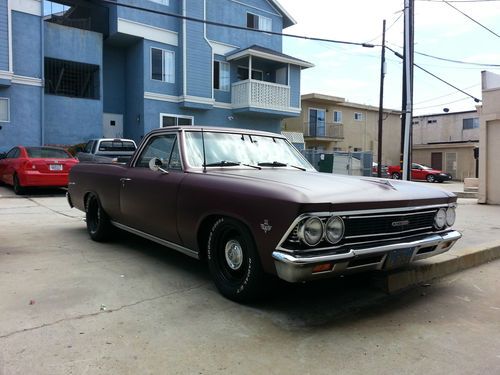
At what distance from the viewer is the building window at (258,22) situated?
25.8 m

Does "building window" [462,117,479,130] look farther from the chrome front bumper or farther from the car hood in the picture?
the chrome front bumper

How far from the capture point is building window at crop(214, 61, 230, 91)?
2454 cm

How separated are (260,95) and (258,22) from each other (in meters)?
4.58

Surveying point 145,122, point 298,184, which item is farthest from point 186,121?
point 298,184

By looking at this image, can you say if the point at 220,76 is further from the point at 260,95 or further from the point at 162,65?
the point at 162,65

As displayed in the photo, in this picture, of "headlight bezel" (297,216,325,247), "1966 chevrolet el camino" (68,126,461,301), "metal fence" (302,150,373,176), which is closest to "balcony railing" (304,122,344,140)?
"metal fence" (302,150,373,176)

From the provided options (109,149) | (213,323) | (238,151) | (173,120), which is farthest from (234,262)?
(173,120)

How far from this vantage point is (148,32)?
21.7m

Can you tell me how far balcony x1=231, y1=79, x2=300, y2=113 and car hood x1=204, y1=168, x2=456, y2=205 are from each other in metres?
19.8

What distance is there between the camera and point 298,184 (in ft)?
12.7

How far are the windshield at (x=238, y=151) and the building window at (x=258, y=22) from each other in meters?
21.6

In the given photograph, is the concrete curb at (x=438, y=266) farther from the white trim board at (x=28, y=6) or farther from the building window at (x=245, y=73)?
the building window at (x=245, y=73)

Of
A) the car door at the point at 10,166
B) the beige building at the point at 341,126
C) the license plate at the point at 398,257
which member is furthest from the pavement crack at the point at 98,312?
the beige building at the point at 341,126

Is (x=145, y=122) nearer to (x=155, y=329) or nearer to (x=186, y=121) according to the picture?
(x=186, y=121)
